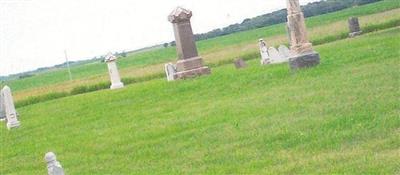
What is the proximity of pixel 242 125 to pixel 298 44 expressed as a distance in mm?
7227

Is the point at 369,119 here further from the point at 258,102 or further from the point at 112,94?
the point at 112,94

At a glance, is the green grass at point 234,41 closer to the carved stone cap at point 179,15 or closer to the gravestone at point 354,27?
the gravestone at point 354,27

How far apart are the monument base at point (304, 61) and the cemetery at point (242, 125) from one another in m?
0.03

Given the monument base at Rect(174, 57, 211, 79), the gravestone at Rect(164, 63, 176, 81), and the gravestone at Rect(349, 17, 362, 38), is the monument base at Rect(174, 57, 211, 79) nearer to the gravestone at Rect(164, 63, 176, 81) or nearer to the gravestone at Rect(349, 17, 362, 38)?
the gravestone at Rect(164, 63, 176, 81)

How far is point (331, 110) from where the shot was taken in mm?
11250

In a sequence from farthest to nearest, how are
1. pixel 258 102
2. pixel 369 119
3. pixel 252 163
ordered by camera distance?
pixel 258 102
pixel 369 119
pixel 252 163

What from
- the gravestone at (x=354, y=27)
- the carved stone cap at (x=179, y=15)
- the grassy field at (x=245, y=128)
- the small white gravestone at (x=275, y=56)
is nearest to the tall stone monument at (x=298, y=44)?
the grassy field at (x=245, y=128)

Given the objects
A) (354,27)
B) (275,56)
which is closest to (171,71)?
(275,56)

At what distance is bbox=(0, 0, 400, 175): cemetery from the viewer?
8.91 m

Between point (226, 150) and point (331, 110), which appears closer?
point (226, 150)

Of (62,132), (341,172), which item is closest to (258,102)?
(62,132)

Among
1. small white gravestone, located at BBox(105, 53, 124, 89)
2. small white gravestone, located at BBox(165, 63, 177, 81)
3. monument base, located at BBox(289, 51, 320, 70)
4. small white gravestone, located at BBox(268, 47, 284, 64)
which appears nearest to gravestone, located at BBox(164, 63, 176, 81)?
small white gravestone, located at BBox(165, 63, 177, 81)

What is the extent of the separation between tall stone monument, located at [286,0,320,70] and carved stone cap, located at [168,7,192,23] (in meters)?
6.50

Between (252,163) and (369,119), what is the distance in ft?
6.62
